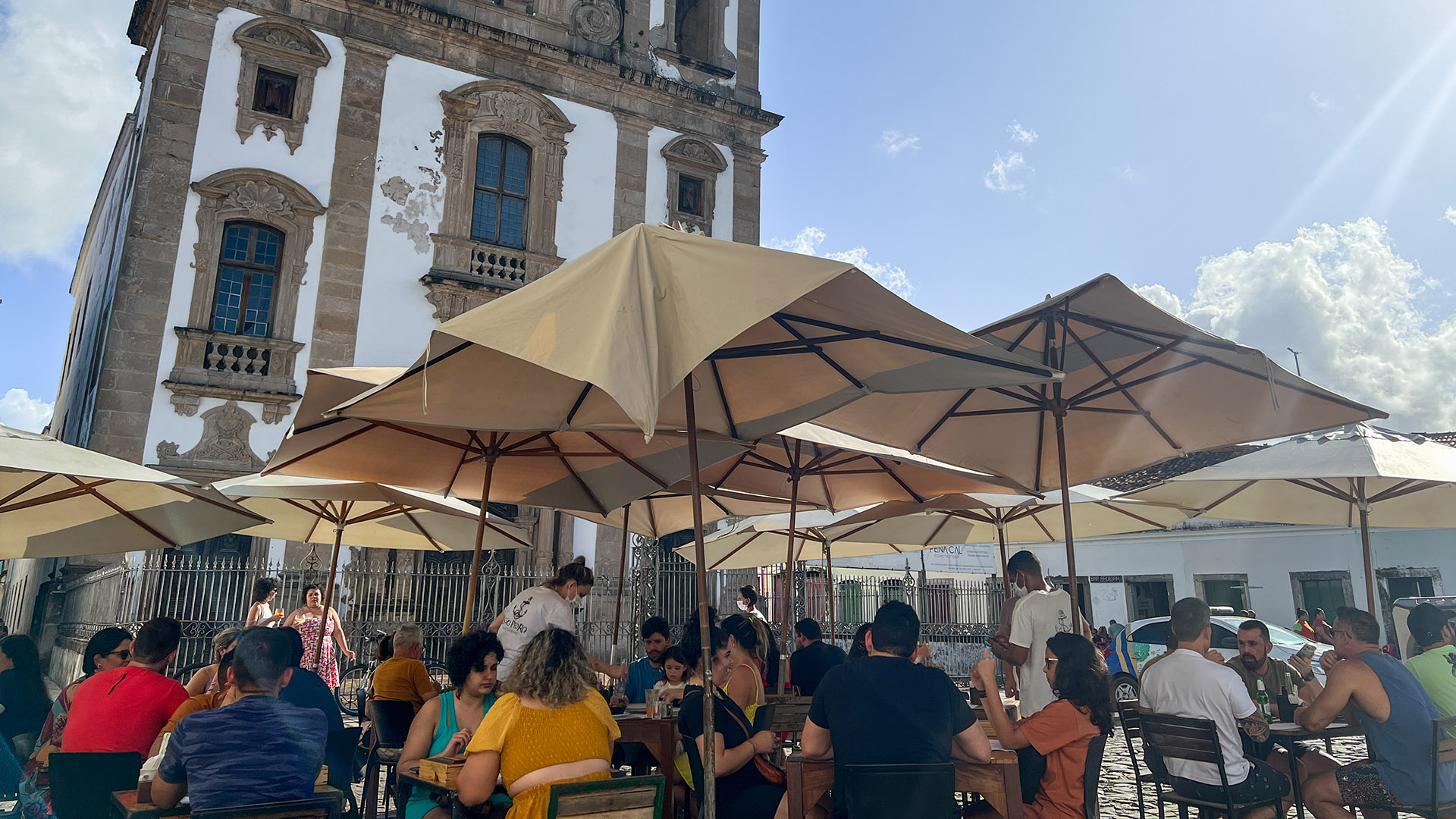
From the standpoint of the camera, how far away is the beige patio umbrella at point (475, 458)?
6.00 meters

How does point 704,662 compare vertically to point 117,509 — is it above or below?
below

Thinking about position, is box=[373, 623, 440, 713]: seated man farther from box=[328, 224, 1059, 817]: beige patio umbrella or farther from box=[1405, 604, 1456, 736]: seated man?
box=[1405, 604, 1456, 736]: seated man

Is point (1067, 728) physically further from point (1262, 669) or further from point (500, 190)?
point (500, 190)

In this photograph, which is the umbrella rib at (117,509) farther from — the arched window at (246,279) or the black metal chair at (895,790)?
the arched window at (246,279)

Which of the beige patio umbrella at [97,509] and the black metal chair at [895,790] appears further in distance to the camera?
the beige patio umbrella at [97,509]

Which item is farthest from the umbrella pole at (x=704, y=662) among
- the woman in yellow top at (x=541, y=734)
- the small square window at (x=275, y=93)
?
the small square window at (x=275, y=93)

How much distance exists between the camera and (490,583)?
50.2 ft

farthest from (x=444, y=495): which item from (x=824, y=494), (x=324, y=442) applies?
(x=824, y=494)

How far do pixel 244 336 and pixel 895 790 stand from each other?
13.9 meters

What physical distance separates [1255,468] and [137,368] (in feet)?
47.7

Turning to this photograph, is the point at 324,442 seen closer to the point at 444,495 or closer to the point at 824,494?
the point at 444,495

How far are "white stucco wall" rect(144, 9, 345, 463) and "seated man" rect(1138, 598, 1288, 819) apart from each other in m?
12.9

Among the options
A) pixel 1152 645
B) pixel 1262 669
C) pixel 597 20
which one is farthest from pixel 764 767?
pixel 597 20

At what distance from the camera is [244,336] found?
14312mm
